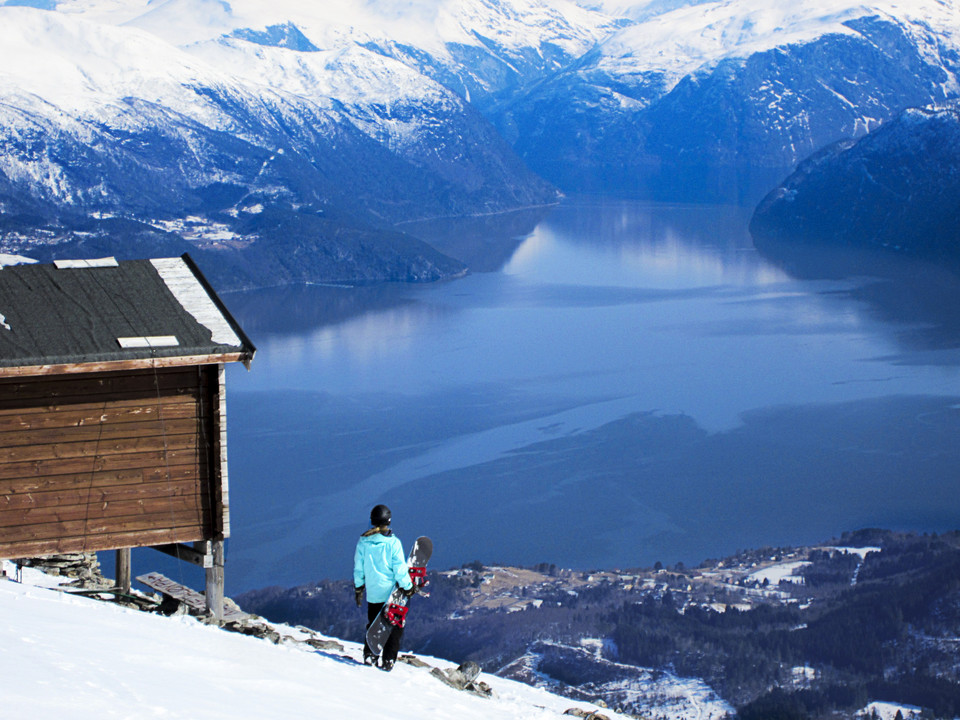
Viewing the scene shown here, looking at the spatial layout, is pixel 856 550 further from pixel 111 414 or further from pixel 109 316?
pixel 109 316

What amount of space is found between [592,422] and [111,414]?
41.8 meters

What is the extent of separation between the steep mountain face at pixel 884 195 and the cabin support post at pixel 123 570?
11392 cm

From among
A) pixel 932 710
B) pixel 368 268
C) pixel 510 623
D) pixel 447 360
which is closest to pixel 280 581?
pixel 510 623

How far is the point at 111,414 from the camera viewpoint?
1272cm

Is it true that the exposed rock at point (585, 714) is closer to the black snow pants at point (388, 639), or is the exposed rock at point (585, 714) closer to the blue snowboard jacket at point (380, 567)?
the black snow pants at point (388, 639)

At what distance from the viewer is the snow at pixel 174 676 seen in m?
7.95

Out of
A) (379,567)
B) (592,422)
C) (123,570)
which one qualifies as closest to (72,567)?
(123,570)

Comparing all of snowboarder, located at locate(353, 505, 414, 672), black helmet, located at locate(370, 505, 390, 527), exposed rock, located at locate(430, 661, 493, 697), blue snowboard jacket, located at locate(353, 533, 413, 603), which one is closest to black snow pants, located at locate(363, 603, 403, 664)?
snowboarder, located at locate(353, 505, 414, 672)

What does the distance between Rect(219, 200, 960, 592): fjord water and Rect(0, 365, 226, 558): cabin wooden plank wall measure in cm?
2267

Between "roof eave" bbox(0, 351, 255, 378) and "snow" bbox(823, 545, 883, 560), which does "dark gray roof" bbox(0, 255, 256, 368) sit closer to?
"roof eave" bbox(0, 351, 255, 378)

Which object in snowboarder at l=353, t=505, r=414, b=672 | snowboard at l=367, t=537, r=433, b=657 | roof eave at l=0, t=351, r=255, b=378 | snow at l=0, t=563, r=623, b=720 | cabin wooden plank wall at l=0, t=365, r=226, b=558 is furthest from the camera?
cabin wooden plank wall at l=0, t=365, r=226, b=558

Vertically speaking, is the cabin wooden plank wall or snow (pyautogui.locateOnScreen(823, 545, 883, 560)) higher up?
the cabin wooden plank wall

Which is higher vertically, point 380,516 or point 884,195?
point 884,195

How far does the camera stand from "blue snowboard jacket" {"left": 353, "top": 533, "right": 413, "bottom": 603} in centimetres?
1059
